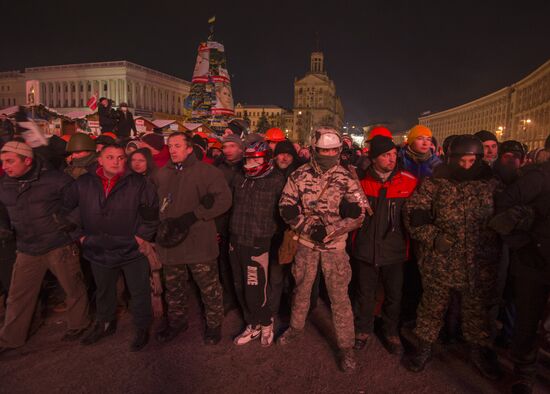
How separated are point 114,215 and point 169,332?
1.63m

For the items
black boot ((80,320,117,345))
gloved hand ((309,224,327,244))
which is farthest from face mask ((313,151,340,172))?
black boot ((80,320,117,345))

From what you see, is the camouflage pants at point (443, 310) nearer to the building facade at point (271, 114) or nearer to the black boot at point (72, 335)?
the black boot at point (72, 335)

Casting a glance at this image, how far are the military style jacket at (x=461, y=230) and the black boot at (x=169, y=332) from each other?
3089mm

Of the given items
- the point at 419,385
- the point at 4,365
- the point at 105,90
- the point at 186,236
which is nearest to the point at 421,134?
the point at 419,385

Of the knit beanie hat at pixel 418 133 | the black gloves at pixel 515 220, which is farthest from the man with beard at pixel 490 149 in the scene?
the black gloves at pixel 515 220

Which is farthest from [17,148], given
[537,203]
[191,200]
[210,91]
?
[210,91]

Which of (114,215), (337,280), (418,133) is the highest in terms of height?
(418,133)

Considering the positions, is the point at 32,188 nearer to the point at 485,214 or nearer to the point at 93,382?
the point at 93,382

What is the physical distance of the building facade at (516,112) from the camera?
73188 millimetres

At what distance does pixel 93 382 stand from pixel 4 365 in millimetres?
1144

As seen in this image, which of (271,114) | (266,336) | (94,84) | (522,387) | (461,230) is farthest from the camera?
(271,114)

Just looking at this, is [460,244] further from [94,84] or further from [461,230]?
[94,84]

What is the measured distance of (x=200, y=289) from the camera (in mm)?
4309

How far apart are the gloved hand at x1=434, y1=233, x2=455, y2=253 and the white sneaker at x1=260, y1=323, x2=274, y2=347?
7.21ft
